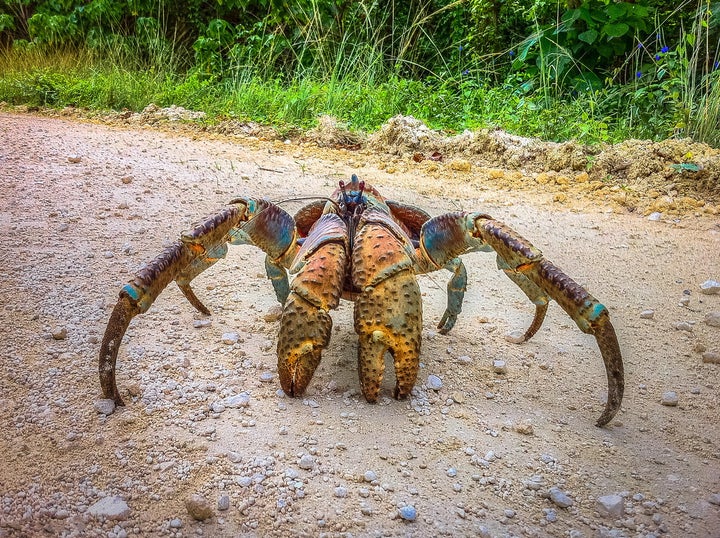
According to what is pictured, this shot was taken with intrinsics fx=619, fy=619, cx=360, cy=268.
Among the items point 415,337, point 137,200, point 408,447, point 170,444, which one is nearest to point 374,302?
point 415,337

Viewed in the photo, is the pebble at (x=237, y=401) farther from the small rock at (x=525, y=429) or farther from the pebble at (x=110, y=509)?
the small rock at (x=525, y=429)

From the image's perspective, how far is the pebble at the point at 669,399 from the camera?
2.36 meters

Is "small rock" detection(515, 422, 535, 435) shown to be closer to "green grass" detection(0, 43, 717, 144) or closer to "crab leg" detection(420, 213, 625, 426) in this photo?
"crab leg" detection(420, 213, 625, 426)

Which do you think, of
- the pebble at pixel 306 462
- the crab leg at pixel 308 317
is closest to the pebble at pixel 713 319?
the crab leg at pixel 308 317

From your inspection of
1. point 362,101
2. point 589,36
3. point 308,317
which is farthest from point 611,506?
point 589,36

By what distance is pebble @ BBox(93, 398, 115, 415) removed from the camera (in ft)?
6.79

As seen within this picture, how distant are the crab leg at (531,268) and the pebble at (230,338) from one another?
879 mm

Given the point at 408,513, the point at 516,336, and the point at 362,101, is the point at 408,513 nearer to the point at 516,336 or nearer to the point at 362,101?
the point at 516,336

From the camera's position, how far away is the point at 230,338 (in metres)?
2.64

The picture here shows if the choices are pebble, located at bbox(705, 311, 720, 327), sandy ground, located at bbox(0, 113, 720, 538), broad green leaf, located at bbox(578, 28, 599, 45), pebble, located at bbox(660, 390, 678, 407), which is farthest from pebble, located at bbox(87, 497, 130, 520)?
broad green leaf, located at bbox(578, 28, 599, 45)

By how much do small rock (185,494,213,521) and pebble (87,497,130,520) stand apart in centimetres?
17

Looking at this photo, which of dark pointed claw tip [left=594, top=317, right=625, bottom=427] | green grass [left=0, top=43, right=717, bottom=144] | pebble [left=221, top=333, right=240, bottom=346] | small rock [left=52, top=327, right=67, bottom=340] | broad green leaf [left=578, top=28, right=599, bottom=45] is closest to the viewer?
dark pointed claw tip [left=594, top=317, right=625, bottom=427]

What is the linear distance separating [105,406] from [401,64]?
6.85m

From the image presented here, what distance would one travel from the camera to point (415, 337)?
6.89 feet
